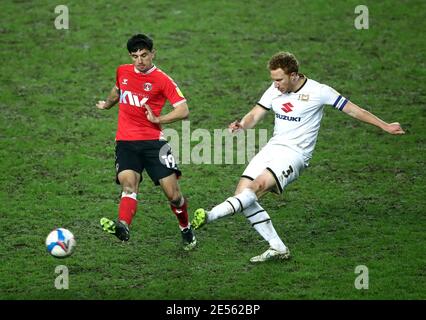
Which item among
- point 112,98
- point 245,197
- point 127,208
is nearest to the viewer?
point 245,197

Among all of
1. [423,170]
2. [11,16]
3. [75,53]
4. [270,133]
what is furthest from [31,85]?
[423,170]

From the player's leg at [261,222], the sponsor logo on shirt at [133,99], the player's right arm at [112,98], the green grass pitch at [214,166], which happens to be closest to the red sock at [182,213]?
the green grass pitch at [214,166]

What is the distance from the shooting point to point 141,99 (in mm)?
12336

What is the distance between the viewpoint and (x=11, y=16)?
22.5 meters

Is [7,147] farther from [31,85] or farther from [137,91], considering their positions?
[137,91]

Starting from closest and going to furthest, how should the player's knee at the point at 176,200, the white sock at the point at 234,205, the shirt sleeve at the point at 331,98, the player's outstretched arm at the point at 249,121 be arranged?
the white sock at the point at 234,205 < the player's outstretched arm at the point at 249,121 < the shirt sleeve at the point at 331,98 < the player's knee at the point at 176,200

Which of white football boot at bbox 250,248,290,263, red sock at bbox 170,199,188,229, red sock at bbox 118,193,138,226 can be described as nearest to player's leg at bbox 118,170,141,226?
red sock at bbox 118,193,138,226

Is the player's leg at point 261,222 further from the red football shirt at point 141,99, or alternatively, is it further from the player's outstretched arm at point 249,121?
the red football shirt at point 141,99

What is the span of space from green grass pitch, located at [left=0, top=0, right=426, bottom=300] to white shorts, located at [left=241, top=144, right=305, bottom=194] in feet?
3.71

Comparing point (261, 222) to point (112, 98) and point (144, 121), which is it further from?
point (112, 98)

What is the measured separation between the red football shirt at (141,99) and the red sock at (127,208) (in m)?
0.86

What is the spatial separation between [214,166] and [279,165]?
Answer: 436 centimetres

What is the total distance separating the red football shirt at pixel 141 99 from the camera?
12359mm

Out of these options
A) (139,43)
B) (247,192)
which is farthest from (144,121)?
A: (247,192)
